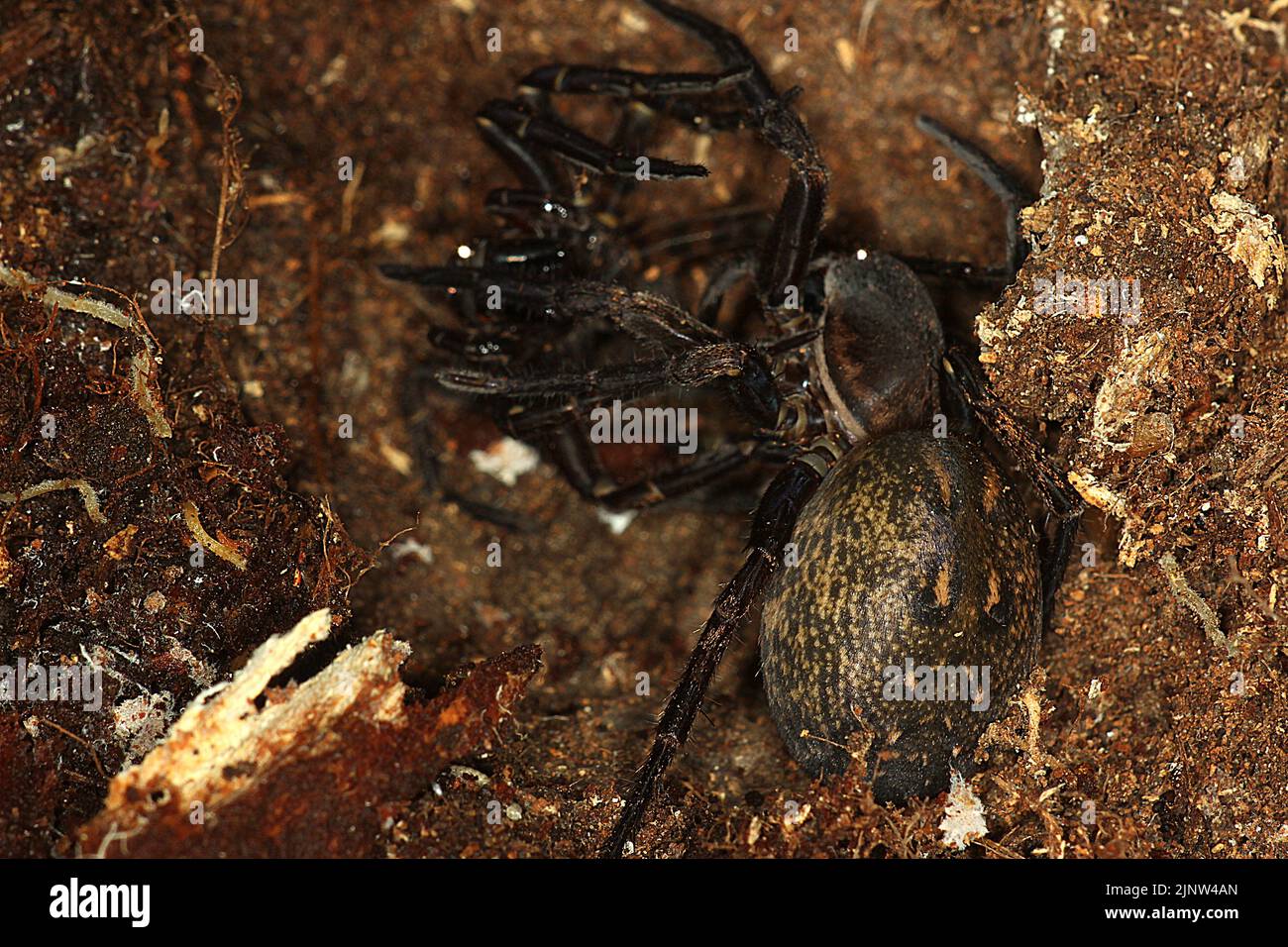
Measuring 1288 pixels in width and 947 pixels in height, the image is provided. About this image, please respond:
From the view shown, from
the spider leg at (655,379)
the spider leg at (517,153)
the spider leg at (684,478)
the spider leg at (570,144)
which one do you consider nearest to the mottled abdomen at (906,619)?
the spider leg at (655,379)

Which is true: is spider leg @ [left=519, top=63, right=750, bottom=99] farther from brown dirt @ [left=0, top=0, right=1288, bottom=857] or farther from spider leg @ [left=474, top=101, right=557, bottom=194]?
brown dirt @ [left=0, top=0, right=1288, bottom=857]

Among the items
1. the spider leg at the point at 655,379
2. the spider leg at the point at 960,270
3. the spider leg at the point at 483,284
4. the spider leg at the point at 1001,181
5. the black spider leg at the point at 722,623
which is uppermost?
the spider leg at the point at 1001,181

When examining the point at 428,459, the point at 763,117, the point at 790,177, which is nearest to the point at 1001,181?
the point at 790,177

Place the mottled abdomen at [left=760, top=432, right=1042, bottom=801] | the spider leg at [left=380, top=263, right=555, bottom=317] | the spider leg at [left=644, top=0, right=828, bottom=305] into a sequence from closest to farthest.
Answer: the mottled abdomen at [left=760, top=432, right=1042, bottom=801] → the spider leg at [left=644, top=0, right=828, bottom=305] → the spider leg at [left=380, top=263, right=555, bottom=317]

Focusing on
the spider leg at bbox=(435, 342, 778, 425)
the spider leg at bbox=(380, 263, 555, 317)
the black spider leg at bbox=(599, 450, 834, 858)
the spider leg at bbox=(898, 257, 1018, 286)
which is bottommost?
the black spider leg at bbox=(599, 450, 834, 858)

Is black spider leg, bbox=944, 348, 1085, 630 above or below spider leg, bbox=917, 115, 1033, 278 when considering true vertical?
below

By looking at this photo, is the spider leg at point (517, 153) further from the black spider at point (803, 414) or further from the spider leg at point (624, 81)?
the spider leg at point (624, 81)

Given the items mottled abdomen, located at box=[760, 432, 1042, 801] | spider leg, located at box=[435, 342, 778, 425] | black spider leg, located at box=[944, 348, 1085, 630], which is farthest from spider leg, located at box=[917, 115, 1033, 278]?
spider leg, located at box=[435, 342, 778, 425]

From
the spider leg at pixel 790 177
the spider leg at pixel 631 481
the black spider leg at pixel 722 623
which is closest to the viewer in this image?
the black spider leg at pixel 722 623
